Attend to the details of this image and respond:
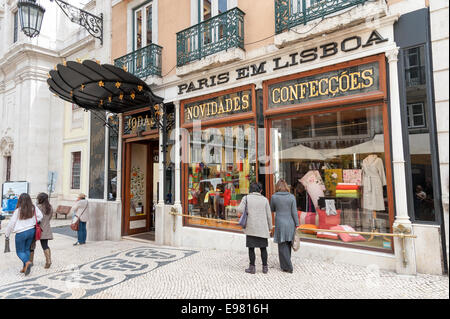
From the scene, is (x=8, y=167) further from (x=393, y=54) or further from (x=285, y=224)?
(x=393, y=54)

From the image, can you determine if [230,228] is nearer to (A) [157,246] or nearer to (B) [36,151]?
(A) [157,246]

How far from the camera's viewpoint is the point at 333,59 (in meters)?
5.62

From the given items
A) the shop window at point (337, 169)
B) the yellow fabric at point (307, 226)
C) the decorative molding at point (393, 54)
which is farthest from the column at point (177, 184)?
the decorative molding at point (393, 54)

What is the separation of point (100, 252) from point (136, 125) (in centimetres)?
402

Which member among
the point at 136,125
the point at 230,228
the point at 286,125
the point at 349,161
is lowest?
the point at 230,228

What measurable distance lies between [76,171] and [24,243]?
399 inches

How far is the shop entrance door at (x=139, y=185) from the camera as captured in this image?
31.4 feet

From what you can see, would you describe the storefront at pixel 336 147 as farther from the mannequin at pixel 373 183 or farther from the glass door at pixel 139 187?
the glass door at pixel 139 187

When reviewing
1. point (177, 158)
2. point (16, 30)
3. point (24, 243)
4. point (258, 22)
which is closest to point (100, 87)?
point (177, 158)

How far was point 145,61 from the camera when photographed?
8727mm

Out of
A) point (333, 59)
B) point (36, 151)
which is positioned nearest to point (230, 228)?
point (333, 59)

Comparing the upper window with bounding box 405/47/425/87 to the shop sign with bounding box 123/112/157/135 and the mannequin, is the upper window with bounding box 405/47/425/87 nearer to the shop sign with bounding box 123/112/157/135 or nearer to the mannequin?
the mannequin

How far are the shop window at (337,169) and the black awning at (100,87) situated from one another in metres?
3.88
